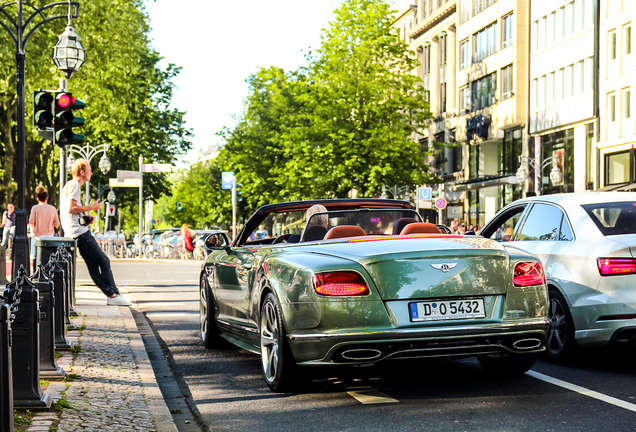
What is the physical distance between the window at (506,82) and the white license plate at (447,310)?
151 feet

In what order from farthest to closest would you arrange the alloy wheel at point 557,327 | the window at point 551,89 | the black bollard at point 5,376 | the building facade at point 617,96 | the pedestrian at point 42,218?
the window at point 551,89 < the building facade at point 617,96 < the pedestrian at point 42,218 < the alloy wheel at point 557,327 < the black bollard at point 5,376

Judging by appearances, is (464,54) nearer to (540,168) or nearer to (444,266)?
(540,168)

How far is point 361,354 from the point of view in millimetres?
6031

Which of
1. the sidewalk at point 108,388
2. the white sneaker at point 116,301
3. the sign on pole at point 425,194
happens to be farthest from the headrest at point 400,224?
the sign on pole at point 425,194

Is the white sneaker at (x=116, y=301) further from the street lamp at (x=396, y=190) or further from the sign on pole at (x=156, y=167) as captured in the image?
the street lamp at (x=396, y=190)

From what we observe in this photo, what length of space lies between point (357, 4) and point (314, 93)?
486 centimetres

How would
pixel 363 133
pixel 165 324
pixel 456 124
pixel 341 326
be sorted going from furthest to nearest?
1. pixel 456 124
2. pixel 363 133
3. pixel 165 324
4. pixel 341 326

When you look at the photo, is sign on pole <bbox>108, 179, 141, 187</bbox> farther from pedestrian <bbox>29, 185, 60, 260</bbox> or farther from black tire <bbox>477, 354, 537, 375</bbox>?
black tire <bbox>477, 354, 537, 375</bbox>

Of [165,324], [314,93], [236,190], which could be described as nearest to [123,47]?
[314,93]

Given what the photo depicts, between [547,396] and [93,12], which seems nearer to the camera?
[547,396]

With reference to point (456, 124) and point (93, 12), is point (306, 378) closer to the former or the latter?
point (93, 12)

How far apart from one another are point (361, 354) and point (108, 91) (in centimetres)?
3033

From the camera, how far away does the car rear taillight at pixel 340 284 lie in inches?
240

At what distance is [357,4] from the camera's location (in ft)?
148
